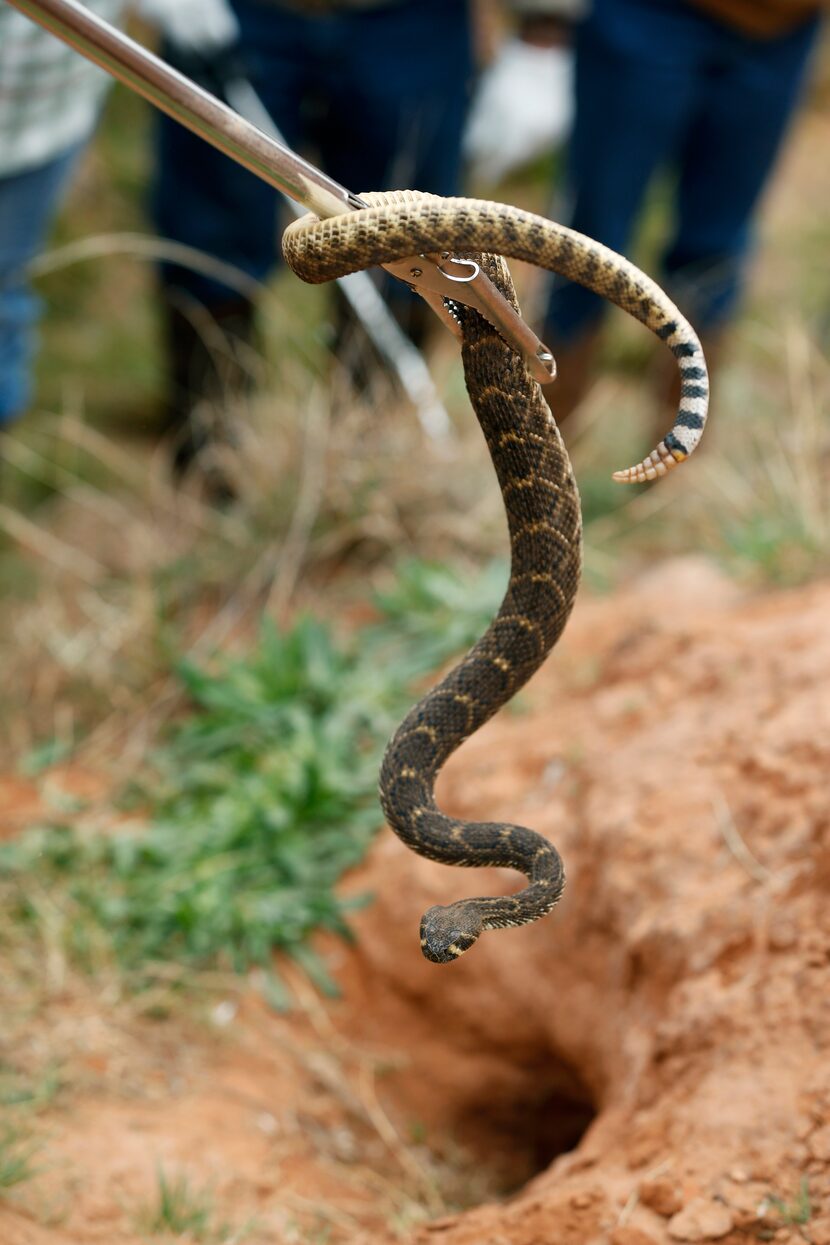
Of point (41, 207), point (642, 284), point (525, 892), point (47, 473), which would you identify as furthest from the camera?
point (47, 473)

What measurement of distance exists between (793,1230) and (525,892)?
86cm

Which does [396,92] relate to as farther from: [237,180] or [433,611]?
[433,611]

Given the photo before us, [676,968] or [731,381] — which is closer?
[676,968]

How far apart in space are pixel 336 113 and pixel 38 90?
2213mm

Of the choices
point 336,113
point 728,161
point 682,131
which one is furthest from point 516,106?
point 336,113

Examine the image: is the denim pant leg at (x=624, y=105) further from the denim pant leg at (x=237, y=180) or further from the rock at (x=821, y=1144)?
the rock at (x=821, y=1144)

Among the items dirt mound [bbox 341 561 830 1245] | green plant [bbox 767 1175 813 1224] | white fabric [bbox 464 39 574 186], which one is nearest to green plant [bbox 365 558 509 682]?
dirt mound [bbox 341 561 830 1245]

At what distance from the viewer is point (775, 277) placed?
9938 millimetres

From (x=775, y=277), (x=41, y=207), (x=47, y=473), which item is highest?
(x=775, y=277)

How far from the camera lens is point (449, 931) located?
7.72 ft

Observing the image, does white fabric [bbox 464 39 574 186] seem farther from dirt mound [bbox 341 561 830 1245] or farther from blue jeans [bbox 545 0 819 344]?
dirt mound [bbox 341 561 830 1245]

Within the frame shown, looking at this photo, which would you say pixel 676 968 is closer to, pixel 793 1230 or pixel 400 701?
pixel 793 1230

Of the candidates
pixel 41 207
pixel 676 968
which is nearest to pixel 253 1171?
pixel 676 968

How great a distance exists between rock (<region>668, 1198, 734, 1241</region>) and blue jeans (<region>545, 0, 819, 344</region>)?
4321 mm
